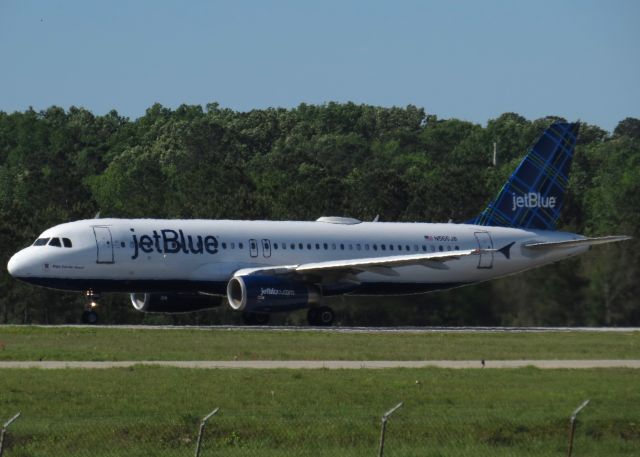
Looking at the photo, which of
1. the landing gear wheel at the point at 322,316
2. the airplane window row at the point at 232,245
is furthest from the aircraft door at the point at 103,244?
the landing gear wheel at the point at 322,316

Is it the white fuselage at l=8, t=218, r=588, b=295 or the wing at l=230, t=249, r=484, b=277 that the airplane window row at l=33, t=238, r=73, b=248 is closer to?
the white fuselage at l=8, t=218, r=588, b=295

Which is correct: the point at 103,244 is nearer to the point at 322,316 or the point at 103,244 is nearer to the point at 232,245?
the point at 232,245

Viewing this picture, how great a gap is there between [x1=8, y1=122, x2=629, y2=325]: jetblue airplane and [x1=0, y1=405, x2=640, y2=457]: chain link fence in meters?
27.9

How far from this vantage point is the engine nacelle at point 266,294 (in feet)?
175

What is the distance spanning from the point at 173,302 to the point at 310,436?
33095 mm


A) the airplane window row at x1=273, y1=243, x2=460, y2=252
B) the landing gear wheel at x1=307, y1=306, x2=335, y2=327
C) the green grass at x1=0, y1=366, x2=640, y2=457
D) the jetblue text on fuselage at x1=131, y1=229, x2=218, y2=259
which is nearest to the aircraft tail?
the airplane window row at x1=273, y1=243, x2=460, y2=252

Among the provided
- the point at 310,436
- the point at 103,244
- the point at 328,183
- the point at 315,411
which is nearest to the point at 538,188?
the point at 103,244

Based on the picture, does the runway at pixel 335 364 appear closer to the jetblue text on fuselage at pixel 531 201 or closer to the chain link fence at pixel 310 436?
the chain link fence at pixel 310 436

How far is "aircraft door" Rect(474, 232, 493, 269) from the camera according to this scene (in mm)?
59969

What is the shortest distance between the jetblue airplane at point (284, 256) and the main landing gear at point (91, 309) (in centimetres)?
5

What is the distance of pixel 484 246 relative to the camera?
199 feet

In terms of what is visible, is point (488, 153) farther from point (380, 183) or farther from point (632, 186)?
point (632, 186)

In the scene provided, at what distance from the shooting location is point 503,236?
202 ft

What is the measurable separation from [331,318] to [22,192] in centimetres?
6041
